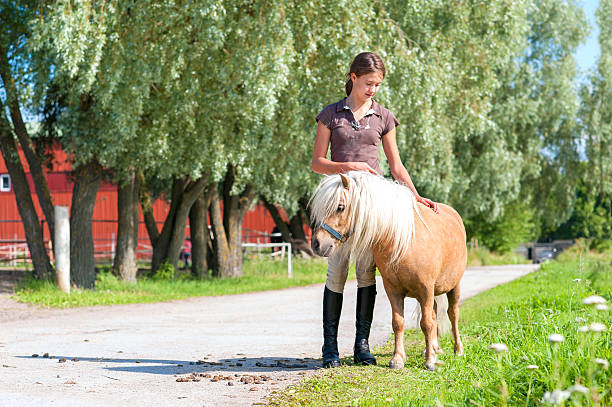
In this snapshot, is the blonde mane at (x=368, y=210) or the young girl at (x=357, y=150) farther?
the young girl at (x=357, y=150)

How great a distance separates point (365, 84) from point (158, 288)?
10.8 meters

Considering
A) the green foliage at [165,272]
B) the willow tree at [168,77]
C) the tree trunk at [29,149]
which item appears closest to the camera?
the willow tree at [168,77]

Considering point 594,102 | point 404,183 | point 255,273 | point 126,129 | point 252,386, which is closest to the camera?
point 252,386

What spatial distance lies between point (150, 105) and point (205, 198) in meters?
6.81

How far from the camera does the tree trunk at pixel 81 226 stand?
14258 millimetres

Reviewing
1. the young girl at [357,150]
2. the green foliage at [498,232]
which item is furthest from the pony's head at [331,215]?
the green foliage at [498,232]

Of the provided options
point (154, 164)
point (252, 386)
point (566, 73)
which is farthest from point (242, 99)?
point (566, 73)

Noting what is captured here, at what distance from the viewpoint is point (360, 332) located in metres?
5.89

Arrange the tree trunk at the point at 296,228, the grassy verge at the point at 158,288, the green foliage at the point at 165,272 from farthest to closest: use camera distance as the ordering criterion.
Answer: the tree trunk at the point at 296,228, the green foliage at the point at 165,272, the grassy verge at the point at 158,288

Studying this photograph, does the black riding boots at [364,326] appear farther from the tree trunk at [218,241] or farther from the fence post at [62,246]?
the tree trunk at [218,241]

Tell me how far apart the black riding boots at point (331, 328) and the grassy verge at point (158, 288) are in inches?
289

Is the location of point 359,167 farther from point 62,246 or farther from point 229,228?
point 229,228

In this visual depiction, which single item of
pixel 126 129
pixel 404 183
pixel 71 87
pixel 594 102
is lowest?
pixel 404 183

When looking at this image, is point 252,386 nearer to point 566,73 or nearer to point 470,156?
point 470,156
